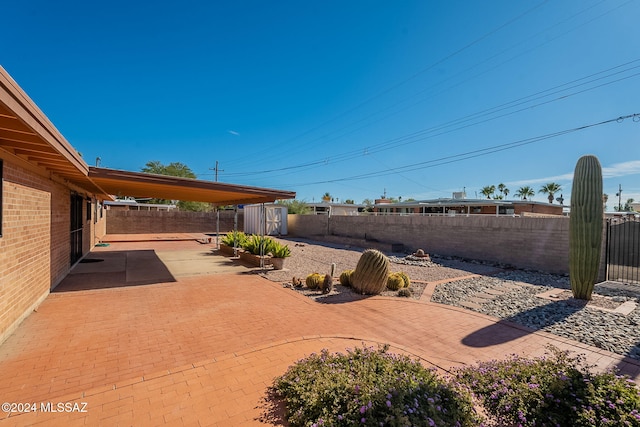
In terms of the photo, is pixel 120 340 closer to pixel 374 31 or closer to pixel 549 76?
pixel 374 31

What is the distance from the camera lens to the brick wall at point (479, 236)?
10.1m

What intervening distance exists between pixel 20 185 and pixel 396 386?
6.11m

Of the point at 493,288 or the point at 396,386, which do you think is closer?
the point at 396,386

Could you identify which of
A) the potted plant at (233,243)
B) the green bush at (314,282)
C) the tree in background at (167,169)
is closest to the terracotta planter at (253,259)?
the potted plant at (233,243)

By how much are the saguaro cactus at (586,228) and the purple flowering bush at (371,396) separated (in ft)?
20.0

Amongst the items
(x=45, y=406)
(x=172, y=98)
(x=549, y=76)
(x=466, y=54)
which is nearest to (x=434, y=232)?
(x=549, y=76)

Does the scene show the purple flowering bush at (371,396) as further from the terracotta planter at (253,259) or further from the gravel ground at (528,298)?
the terracotta planter at (253,259)

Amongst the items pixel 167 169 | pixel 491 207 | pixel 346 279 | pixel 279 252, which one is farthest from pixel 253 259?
pixel 167 169

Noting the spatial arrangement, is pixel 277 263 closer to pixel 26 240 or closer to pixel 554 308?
pixel 26 240

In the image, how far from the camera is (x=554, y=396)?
2.50 m

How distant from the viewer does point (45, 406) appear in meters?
2.74

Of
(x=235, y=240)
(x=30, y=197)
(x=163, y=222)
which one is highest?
(x=30, y=197)

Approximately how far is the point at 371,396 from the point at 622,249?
34.9 feet

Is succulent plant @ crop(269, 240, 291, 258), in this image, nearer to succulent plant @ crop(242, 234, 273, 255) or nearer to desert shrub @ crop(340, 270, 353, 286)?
succulent plant @ crop(242, 234, 273, 255)
